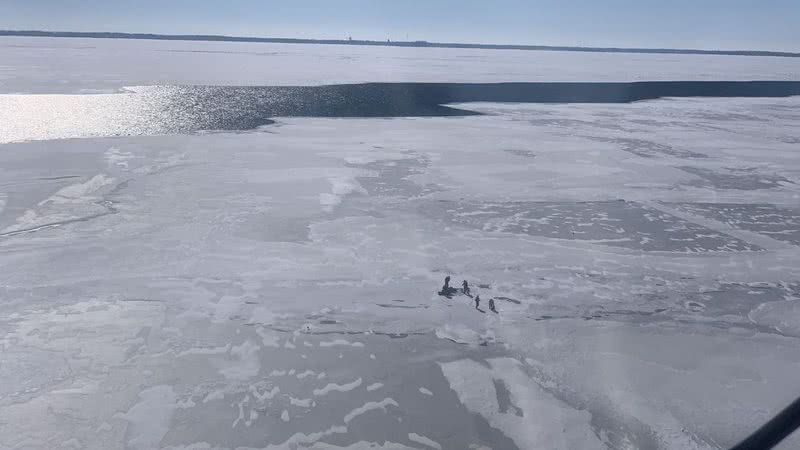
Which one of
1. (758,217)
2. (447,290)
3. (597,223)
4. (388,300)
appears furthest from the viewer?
(758,217)

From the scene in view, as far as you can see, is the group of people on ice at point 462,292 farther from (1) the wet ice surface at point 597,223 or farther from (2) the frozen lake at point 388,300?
(1) the wet ice surface at point 597,223

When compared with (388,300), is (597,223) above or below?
above

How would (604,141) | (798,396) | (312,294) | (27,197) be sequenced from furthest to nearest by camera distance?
(604,141)
(27,197)
(312,294)
(798,396)

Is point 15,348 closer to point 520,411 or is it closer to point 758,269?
point 520,411

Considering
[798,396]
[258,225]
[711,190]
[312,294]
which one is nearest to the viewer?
[798,396]

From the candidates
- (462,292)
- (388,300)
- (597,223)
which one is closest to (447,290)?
(462,292)

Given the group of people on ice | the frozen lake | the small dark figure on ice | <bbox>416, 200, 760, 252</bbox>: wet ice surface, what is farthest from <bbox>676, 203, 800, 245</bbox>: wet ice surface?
the small dark figure on ice

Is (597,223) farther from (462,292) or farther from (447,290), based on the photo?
(447,290)

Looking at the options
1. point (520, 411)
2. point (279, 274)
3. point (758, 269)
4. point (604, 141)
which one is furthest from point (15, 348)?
point (604, 141)
